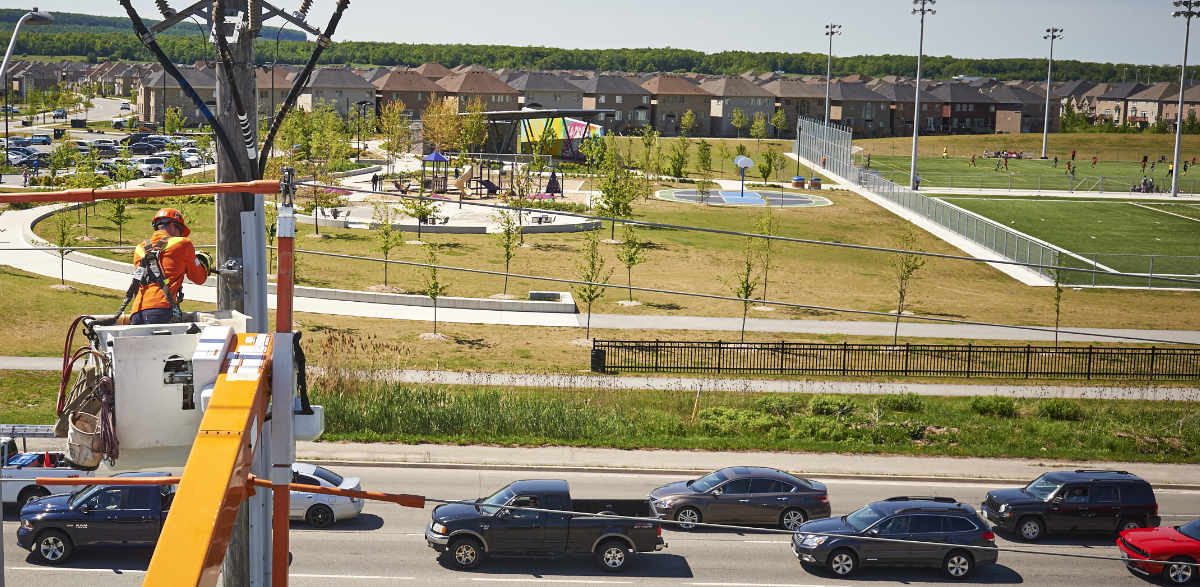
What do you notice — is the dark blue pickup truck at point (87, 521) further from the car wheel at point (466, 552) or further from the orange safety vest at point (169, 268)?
the orange safety vest at point (169, 268)

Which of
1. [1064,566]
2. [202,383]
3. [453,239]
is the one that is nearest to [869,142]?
[453,239]

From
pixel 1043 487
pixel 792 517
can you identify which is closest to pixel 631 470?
pixel 792 517

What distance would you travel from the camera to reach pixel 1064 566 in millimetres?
21094

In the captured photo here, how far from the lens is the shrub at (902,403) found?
105 feet

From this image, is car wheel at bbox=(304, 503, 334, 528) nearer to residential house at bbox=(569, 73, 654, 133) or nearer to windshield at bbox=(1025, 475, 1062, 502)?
windshield at bbox=(1025, 475, 1062, 502)

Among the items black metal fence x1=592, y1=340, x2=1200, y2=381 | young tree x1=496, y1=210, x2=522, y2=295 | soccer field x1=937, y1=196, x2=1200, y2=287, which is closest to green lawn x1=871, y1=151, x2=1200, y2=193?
soccer field x1=937, y1=196, x2=1200, y2=287

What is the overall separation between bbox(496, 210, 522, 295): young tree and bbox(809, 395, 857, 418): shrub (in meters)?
15.0

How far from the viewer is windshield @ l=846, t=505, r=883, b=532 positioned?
20.4 metres

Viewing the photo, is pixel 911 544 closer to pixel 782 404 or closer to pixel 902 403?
pixel 782 404

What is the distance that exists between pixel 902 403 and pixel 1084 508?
9.69 m

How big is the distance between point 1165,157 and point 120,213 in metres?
116

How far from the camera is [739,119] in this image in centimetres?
13712

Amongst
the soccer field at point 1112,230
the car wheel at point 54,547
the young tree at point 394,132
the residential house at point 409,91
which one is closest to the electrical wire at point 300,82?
the car wheel at point 54,547

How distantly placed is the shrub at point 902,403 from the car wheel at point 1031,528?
909 centimetres
